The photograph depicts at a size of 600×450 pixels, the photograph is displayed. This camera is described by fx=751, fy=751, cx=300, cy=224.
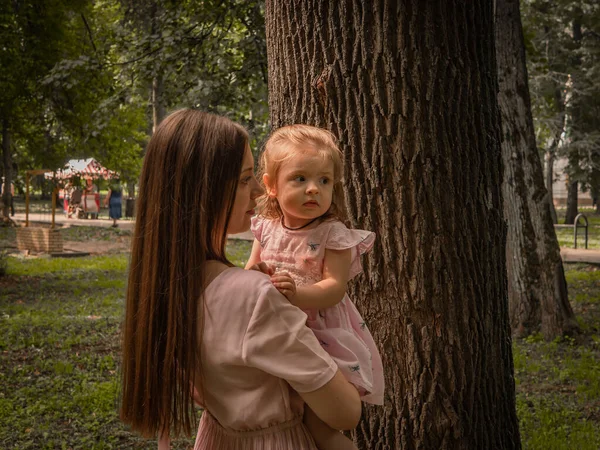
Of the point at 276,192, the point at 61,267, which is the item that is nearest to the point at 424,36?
the point at 276,192

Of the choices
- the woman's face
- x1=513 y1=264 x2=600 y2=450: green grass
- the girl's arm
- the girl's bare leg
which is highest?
the woman's face

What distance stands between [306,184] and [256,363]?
868 millimetres

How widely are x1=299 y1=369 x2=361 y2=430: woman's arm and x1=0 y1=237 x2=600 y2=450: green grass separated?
365cm

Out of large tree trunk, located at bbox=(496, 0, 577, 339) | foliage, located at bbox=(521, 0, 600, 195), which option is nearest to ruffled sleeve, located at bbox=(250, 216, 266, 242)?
large tree trunk, located at bbox=(496, 0, 577, 339)

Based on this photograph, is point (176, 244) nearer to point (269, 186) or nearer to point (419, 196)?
point (269, 186)

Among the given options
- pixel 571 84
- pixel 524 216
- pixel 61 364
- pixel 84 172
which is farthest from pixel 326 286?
pixel 571 84

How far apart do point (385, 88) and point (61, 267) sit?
14468mm

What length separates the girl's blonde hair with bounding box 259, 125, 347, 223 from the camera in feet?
8.39

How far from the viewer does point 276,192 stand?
8.68 feet

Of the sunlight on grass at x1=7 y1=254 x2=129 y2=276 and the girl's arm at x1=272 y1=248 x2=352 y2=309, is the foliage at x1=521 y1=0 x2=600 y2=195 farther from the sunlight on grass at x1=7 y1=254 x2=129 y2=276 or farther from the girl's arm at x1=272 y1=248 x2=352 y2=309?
the girl's arm at x1=272 y1=248 x2=352 y2=309

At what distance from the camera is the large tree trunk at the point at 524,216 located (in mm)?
9109

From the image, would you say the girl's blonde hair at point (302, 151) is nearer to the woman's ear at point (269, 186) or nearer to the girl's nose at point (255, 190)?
the woman's ear at point (269, 186)

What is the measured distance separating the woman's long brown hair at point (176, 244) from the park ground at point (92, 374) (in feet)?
11.4

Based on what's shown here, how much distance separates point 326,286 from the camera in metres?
2.41
